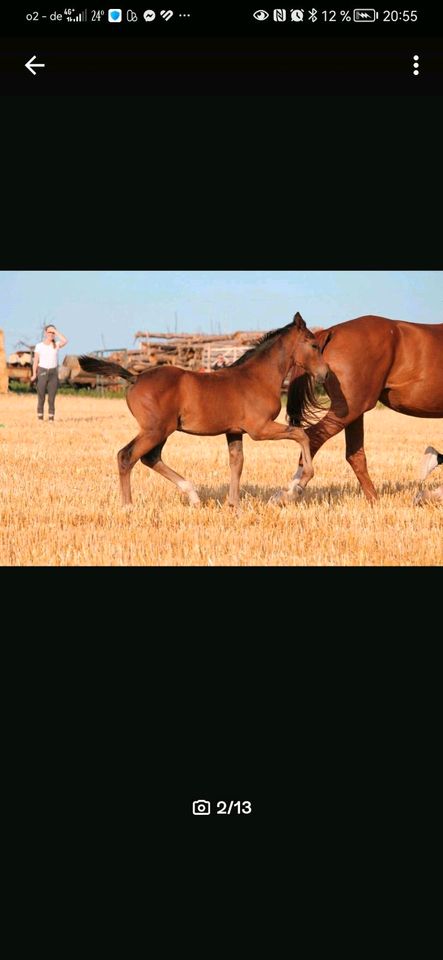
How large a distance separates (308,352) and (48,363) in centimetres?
1202

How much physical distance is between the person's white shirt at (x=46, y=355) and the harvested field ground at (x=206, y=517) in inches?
202

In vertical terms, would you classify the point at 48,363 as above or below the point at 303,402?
above

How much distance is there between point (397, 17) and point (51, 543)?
396 centimetres

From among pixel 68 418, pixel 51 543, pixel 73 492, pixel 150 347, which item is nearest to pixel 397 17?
pixel 51 543

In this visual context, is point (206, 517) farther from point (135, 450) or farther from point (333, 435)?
point (333, 435)

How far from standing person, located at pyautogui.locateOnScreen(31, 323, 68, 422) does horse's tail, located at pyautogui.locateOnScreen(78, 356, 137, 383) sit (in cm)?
992

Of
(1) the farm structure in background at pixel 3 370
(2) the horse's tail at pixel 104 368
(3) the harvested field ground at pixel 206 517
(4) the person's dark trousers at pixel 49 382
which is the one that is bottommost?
(3) the harvested field ground at pixel 206 517

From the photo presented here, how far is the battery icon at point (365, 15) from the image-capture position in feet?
10.1

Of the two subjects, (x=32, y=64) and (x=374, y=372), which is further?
(x=374, y=372)

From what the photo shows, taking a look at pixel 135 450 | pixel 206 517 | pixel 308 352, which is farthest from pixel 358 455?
pixel 135 450

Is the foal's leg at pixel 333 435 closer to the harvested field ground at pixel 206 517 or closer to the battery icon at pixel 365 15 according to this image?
the harvested field ground at pixel 206 517

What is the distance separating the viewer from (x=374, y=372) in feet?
24.1

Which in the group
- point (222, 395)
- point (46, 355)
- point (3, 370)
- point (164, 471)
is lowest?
point (164, 471)
